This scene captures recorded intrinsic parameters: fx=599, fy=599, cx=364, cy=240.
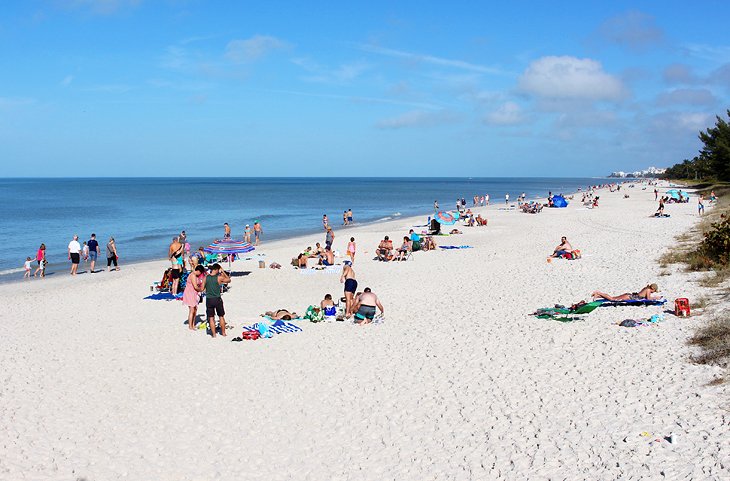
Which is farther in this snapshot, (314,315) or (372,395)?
(314,315)

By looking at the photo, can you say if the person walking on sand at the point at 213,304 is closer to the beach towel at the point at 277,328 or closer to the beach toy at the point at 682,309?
the beach towel at the point at 277,328

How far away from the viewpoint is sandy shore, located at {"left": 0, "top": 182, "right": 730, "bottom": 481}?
6.49 m

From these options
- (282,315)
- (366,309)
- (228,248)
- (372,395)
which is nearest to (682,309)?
(366,309)

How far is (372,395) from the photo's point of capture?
333 inches

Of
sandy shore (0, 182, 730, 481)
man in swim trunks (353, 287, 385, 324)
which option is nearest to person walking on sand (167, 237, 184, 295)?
sandy shore (0, 182, 730, 481)

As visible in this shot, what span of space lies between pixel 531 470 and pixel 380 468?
1578 millimetres

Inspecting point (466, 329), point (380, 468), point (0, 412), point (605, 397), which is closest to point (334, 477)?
point (380, 468)

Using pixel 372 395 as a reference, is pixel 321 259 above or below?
above

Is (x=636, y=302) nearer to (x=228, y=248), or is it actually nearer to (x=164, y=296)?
(x=228, y=248)

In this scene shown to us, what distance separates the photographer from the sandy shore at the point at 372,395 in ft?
21.3

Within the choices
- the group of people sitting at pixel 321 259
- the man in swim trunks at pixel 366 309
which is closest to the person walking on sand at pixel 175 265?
the group of people sitting at pixel 321 259

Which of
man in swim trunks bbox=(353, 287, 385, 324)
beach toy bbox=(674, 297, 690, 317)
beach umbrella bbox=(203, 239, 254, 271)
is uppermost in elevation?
beach umbrella bbox=(203, 239, 254, 271)

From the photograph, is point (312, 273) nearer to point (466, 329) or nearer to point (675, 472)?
point (466, 329)

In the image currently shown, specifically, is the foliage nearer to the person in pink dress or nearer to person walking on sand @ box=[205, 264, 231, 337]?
person walking on sand @ box=[205, 264, 231, 337]
